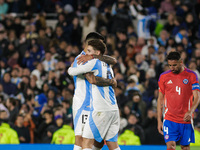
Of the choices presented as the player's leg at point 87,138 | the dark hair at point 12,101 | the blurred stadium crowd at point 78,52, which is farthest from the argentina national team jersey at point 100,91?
the dark hair at point 12,101

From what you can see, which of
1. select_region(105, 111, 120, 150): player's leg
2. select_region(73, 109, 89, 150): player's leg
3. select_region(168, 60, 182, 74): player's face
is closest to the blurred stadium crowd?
select_region(168, 60, 182, 74): player's face

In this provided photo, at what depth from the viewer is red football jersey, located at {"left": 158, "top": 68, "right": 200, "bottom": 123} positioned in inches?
293

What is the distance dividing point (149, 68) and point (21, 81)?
12.3ft

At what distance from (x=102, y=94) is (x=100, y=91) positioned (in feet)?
0.16

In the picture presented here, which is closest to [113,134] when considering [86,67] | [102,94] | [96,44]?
[102,94]

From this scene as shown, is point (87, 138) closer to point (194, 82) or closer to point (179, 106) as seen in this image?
point (179, 106)

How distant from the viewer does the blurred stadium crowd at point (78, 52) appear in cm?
1152

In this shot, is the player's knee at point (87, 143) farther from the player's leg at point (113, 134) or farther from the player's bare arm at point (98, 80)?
the player's bare arm at point (98, 80)

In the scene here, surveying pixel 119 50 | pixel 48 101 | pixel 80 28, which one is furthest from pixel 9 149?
pixel 80 28

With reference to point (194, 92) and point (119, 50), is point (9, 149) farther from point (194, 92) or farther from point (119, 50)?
point (119, 50)

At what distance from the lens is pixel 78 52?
1480 cm

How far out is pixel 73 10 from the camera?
54.9 feet

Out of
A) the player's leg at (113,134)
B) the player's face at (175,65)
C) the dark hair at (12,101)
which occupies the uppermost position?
Answer: the player's face at (175,65)

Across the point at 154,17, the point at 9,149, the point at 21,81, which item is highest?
the point at 154,17
